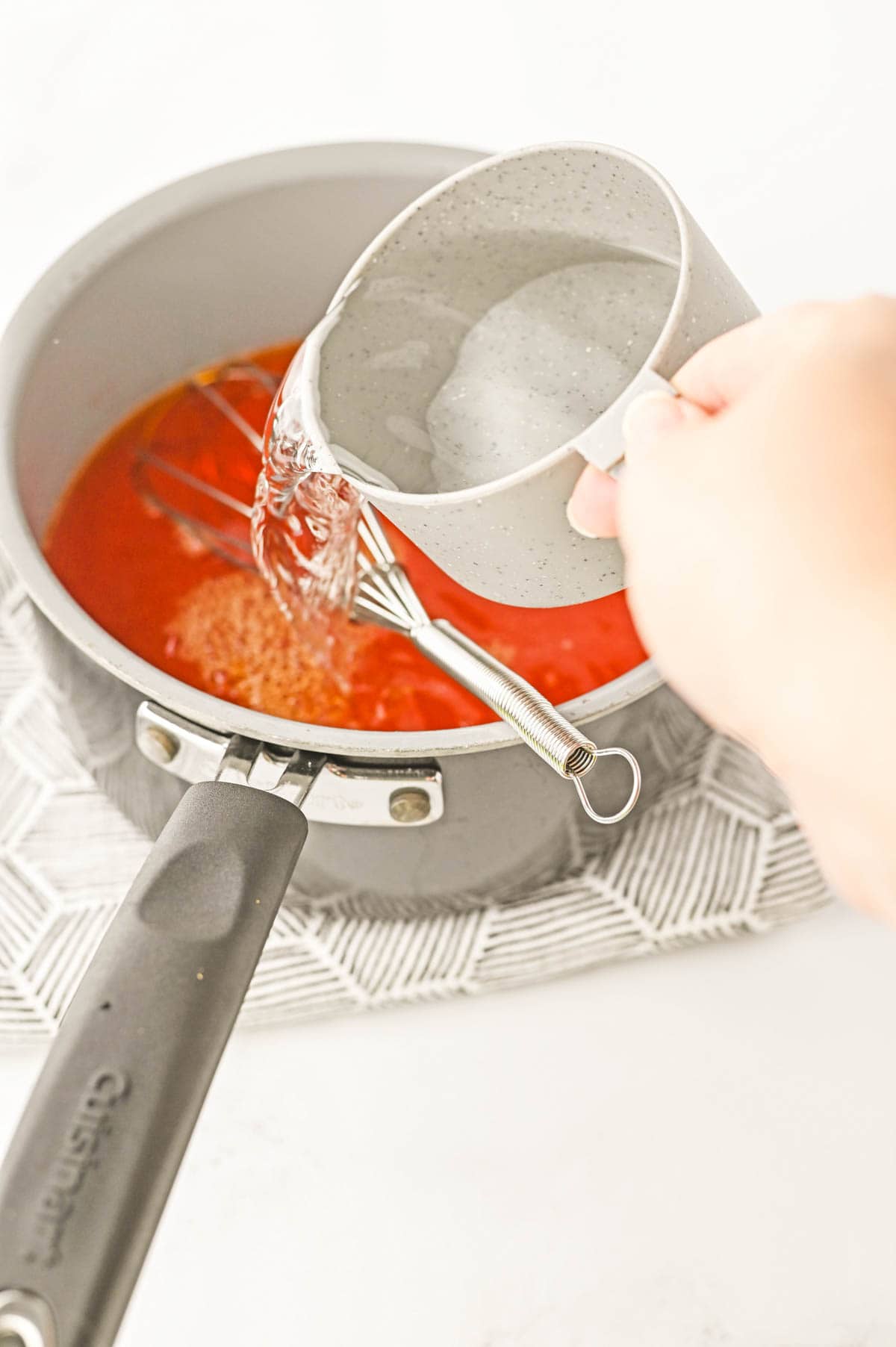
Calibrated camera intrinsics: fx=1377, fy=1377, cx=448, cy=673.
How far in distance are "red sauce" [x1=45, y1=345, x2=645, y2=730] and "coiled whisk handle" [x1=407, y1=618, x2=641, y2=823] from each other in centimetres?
10

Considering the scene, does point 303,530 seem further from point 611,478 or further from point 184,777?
point 611,478

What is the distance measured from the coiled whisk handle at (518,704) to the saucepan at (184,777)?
2 centimetres

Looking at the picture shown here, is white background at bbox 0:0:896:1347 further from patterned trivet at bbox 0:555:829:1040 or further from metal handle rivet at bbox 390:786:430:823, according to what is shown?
metal handle rivet at bbox 390:786:430:823

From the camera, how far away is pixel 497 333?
0.55m

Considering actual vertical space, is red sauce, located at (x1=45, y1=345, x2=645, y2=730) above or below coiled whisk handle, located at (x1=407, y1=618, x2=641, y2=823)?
below

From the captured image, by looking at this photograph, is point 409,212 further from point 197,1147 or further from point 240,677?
point 197,1147

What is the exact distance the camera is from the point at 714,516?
0.33 m

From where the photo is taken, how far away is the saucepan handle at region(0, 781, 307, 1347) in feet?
1.16

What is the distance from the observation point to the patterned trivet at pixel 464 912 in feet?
2.02

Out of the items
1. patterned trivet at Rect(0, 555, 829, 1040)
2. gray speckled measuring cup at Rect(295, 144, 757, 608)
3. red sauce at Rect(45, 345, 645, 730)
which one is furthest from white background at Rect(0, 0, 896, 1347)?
gray speckled measuring cup at Rect(295, 144, 757, 608)

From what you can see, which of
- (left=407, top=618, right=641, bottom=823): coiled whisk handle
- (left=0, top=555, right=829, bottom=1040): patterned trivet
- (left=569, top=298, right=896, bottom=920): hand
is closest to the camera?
(left=569, top=298, right=896, bottom=920): hand

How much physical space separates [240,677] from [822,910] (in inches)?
11.7

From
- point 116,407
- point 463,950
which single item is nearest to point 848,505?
point 463,950

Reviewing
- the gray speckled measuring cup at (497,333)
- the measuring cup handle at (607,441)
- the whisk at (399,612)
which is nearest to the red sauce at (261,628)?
the whisk at (399,612)
